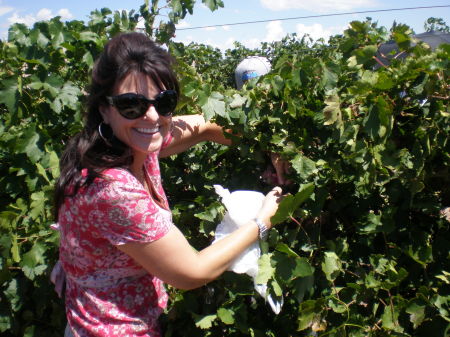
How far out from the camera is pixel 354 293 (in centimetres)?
158

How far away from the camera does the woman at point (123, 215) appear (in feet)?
4.76

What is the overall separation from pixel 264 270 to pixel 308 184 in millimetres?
320

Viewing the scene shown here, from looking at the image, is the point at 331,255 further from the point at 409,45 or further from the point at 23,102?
the point at 23,102

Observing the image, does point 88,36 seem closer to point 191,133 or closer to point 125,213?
point 191,133

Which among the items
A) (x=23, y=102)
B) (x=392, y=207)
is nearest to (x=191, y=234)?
(x=392, y=207)

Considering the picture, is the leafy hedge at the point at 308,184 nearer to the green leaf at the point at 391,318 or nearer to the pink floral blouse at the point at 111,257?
the green leaf at the point at 391,318

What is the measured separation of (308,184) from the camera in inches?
59.4

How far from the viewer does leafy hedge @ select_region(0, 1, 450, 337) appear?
1498 mm

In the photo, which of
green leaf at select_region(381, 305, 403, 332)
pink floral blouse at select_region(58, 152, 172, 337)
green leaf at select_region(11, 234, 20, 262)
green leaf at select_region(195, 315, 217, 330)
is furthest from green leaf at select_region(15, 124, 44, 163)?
green leaf at select_region(381, 305, 403, 332)

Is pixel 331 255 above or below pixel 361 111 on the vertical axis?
below

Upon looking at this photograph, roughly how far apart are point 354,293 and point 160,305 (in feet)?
2.32

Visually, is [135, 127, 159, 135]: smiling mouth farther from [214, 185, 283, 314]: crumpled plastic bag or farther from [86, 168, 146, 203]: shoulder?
[214, 185, 283, 314]: crumpled plastic bag

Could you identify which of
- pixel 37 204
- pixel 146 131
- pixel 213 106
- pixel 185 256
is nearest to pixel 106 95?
pixel 146 131

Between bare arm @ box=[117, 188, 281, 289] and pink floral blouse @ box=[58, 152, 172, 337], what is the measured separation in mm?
39
